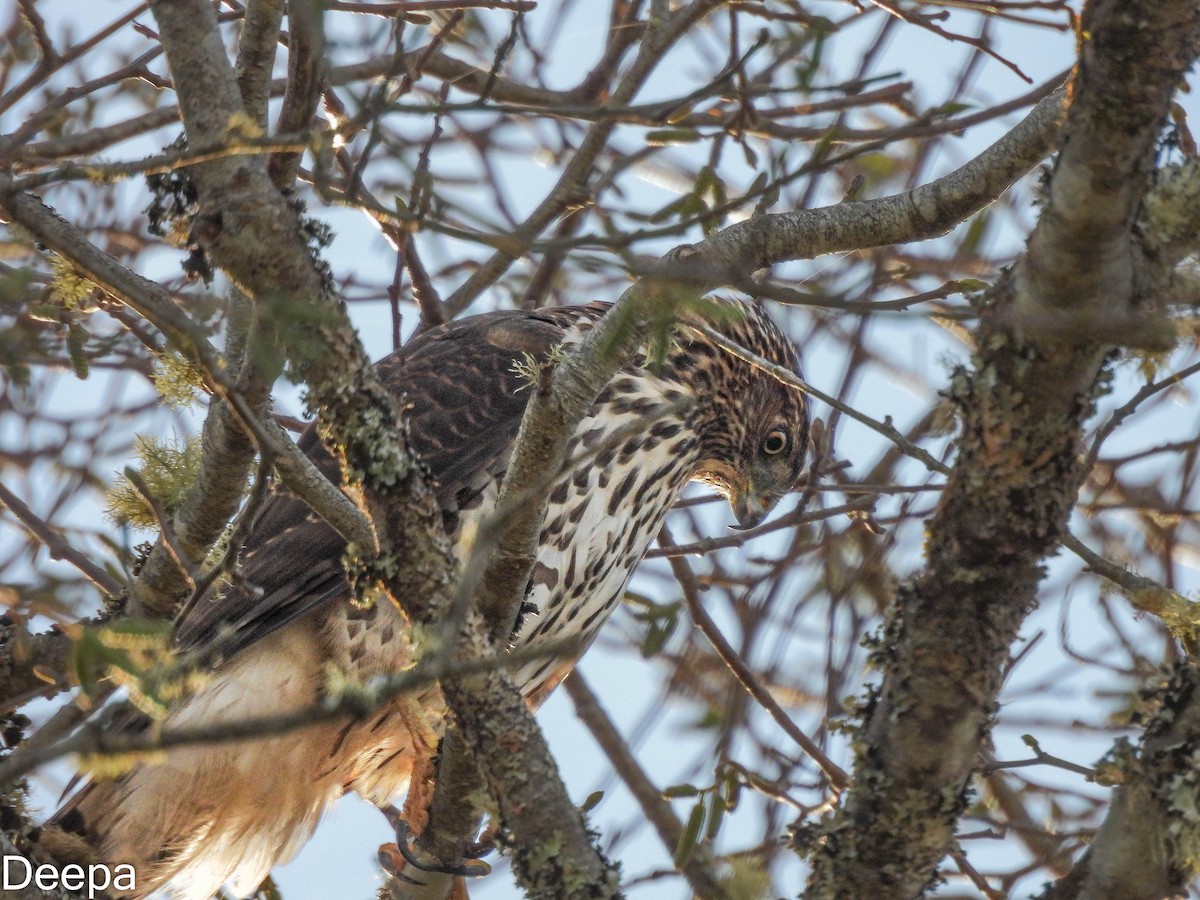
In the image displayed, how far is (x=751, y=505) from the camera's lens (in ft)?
14.2

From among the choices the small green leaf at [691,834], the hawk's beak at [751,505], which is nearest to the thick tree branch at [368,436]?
the small green leaf at [691,834]

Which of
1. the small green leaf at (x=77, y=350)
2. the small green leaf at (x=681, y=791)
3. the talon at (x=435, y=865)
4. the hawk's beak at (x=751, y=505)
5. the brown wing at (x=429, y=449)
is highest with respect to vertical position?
the hawk's beak at (x=751, y=505)

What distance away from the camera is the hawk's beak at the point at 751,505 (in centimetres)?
430

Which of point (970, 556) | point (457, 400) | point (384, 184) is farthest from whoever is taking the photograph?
point (384, 184)

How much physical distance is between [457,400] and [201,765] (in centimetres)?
110

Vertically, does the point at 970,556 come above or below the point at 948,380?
below

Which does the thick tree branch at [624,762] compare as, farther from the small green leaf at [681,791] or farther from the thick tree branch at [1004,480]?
the thick tree branch at [1004,480]

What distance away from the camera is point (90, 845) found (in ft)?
10.4

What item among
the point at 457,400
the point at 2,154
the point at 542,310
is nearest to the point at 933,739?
the point at 2,154

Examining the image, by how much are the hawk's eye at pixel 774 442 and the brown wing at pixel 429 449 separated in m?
0.69

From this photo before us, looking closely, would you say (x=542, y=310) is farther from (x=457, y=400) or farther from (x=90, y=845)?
(x=90, y=845)

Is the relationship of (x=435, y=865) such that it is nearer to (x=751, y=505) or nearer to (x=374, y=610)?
(x=374, y=610)

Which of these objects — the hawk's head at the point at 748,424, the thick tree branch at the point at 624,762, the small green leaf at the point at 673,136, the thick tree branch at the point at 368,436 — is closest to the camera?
the thick tree branch at the point at 368,436

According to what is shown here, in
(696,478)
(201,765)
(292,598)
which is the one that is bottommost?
(201,765)
